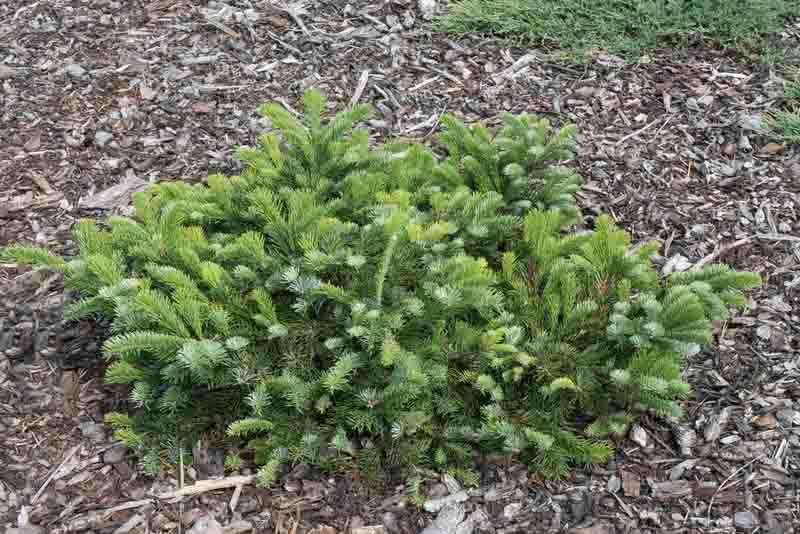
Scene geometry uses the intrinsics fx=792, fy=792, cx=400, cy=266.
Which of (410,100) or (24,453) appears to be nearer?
(24,453)

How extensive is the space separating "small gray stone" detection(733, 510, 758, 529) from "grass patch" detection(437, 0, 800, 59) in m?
3.19

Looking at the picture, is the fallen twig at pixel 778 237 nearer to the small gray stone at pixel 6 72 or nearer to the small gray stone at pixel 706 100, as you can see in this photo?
the small gray stone at pixel 706 100

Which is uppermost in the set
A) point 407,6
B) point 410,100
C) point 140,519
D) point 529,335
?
point 407,6

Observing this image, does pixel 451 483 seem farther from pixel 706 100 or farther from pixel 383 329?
pixel 706 100

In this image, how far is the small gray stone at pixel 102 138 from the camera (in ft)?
14.9

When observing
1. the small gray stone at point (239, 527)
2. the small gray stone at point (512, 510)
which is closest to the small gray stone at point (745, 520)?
the small gray stone at point (512, 510)

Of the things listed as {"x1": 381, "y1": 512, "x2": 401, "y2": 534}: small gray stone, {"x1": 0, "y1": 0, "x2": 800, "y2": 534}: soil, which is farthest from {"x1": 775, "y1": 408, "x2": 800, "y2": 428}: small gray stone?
{"x1": 381, "y1": 512, "x2": 401, "y2": 534}: small gray stone

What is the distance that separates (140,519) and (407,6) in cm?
390

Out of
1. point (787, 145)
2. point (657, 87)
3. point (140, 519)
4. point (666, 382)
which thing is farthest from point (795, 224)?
point (140, 519)

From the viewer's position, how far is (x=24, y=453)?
3.08m

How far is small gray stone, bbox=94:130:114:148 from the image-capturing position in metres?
4.55

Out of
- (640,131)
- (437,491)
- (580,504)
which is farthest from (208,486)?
(640,131)

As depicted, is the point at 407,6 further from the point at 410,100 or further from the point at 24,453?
the point at 24,453

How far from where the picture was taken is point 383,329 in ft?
9.37
